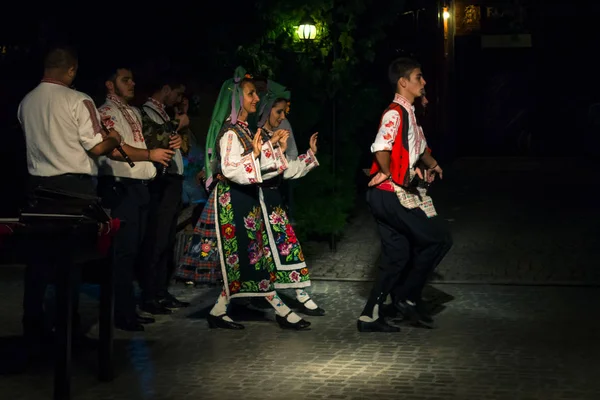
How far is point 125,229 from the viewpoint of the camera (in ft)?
30.8

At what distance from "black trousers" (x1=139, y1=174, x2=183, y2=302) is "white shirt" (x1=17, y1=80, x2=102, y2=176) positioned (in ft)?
6.25

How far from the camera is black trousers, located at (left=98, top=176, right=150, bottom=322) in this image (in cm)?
941

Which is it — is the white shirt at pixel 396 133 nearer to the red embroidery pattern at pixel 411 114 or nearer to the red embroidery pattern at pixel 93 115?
the red embroidery pattern at pixel 411 114

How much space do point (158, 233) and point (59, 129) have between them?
7.18 feet

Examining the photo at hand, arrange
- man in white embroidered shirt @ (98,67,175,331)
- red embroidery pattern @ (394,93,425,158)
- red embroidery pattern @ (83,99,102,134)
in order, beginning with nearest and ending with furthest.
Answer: red embroidery pattern @ (83,99,102,134)
red embroidery pattern @ (394,93,425,158)
man in white embroidered shirt @ (98,67,175,331)

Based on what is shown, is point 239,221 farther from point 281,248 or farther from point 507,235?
point 507,235

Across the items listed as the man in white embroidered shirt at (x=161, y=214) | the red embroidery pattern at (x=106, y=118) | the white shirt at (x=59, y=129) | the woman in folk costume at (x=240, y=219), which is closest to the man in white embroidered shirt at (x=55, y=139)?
the white shirt at (x=59, y=129)

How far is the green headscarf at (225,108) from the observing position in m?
9.53

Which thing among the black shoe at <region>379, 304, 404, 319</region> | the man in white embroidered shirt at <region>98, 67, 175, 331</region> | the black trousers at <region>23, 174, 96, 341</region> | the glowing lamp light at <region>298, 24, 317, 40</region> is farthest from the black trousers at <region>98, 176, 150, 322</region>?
the glowing lamp light at <region>298, 24, 317, 40</region>

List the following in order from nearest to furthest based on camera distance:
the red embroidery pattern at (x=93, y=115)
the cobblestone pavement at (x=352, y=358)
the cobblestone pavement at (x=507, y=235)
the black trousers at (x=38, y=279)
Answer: the cobblestone pavement at (x=352, y=358)
the black trousers at (x=38, y=279)
the red embroidery pattern at (x=93, y=115)
the cobblestone pavement at (x=507, y=235)

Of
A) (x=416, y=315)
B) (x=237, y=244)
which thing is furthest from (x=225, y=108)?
(x=416, y=315)

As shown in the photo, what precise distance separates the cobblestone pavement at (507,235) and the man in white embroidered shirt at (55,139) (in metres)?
4.24

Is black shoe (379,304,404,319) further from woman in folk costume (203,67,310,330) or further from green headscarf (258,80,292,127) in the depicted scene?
green headscarf (258,80,292,127)

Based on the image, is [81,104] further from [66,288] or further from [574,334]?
[574,334]
